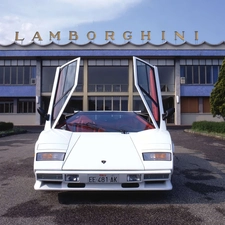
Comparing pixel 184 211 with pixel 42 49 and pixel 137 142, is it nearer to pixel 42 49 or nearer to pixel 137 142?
pixel 137 142

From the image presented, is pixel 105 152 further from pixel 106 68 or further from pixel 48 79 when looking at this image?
pixel 48 79

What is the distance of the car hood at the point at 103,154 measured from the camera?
12.2 feet

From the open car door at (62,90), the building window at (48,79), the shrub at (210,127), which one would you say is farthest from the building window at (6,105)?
the open car door at (62,90)

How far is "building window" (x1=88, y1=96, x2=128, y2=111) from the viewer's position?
3080cm

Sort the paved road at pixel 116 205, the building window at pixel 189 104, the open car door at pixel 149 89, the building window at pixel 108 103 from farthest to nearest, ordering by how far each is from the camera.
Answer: the building window at pixel 108 103, the building window at pixel 189 104, the open car door at pixel 149 89, the paved road at pixel 116 205

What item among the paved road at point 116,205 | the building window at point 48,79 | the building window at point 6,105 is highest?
the building window at point 48,79

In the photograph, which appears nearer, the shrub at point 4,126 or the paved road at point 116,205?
the paved road at point 116,205

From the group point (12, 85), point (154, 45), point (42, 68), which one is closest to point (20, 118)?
point (12, 85)

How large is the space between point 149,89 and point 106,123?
3.21ft

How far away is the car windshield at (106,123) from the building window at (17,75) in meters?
26.4

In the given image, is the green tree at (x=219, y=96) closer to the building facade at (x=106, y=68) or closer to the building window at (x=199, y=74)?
the building facade at (x=106, y=68)

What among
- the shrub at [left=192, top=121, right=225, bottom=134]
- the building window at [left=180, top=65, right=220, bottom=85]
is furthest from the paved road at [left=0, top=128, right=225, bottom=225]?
the building window at [left=180, top=65, right=220, bottom=85]

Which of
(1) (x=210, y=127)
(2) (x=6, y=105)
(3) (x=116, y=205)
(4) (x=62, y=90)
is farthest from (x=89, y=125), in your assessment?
(2) (x=6, y=105)

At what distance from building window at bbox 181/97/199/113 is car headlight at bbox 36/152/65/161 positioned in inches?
Answer: 1080
